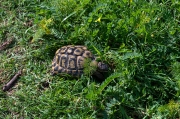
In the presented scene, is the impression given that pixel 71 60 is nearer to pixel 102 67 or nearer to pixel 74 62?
pixel 74 62

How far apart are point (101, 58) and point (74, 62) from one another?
31 centimetres

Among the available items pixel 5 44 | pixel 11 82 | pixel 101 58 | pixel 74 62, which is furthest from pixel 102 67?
pixel 5 44

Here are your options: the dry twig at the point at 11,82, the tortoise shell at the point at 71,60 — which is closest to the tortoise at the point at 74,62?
the tortoise shell at the point at 71,60

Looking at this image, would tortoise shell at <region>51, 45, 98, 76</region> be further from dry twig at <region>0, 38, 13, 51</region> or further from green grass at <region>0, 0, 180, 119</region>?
Answer: dry twig at <region>0, 38, 13, 51</region>

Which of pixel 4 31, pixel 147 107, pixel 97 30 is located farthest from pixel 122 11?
pixel 4 31

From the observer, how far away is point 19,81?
4730mm

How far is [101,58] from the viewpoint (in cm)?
453

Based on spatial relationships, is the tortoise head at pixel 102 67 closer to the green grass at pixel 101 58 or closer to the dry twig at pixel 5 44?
the green grass at pixel 101 58

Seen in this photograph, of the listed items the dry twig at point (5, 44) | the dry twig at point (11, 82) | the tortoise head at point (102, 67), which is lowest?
the dry twig at point (11, 82)

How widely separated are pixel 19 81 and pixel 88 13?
1204 mm

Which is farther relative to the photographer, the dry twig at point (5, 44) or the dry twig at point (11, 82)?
the dry twig at point (5, 44)

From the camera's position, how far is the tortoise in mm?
4457

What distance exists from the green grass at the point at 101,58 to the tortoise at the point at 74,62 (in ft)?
0.29

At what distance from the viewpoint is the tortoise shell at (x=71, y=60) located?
14.7 feet
